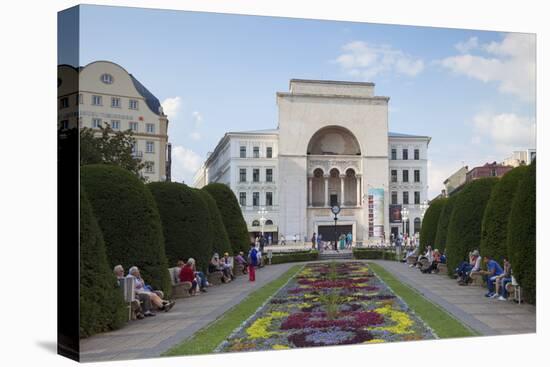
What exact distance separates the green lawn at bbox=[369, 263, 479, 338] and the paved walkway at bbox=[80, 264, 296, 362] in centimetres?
234

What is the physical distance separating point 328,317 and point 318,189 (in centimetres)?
272

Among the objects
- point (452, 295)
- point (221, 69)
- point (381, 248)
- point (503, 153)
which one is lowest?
point (452, 295)

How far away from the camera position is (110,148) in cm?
1195

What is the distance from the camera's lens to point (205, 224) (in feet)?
54.9

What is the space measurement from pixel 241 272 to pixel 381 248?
4739 millimetres

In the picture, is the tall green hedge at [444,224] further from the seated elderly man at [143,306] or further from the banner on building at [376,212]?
the seated elderly man at [143,306]

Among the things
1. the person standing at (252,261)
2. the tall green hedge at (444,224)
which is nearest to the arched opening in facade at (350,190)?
the person standing at (252,261)

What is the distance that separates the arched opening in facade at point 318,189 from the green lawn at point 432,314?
1632 mm

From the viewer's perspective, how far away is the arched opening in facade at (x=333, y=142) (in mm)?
13656

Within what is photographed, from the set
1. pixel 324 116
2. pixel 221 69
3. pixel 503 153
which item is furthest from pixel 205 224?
pixel 503 153

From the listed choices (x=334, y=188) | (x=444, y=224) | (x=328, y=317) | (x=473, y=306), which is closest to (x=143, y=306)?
(x=328, y=317)

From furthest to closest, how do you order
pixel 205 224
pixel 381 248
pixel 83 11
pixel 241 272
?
pixel 241 272 → pixel 205 224 → pixel 381 248 → pixel 83 11

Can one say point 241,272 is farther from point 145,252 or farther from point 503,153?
point 503,153

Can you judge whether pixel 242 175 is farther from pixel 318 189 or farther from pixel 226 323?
pixel 226 323
